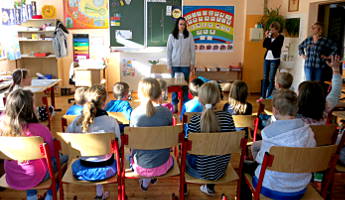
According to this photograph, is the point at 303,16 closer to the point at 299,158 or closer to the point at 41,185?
the point at 299,158

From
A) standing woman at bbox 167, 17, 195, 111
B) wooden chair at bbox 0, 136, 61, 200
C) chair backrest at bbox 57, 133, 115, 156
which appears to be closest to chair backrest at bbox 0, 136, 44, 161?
wooden chair at bbox 0, 136, 61, 200

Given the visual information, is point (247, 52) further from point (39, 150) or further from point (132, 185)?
point (39, 150)

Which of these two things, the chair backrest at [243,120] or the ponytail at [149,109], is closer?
the ponytail at [149,109]

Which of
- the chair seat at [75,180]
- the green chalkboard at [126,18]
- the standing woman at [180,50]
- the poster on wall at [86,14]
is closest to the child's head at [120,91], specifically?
the chair seat at [75,180]

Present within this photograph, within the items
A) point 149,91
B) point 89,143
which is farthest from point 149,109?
point 89,143

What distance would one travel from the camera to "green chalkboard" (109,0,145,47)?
6.68 m

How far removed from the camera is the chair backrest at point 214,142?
6.51 feet

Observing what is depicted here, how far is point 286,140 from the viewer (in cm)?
186

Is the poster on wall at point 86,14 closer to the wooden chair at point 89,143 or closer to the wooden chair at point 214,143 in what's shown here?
the wooden chair at point 89,143

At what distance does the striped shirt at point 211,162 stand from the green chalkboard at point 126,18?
4.93 m

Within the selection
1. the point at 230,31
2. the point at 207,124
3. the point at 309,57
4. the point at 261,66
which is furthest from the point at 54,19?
the point at 207,124

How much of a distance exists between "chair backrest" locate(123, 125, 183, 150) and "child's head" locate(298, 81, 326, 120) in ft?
3.39

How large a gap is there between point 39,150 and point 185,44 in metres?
3.64

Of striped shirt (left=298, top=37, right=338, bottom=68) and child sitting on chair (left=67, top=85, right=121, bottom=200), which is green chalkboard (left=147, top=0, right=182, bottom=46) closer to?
striped shirt (left=298, top=37, right=338, bottom=68)
